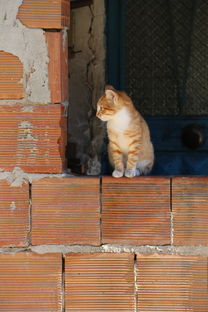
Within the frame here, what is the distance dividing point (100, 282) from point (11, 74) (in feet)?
3.46

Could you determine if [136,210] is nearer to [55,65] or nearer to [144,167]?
[144,167]

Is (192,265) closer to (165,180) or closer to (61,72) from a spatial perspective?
(165,180)

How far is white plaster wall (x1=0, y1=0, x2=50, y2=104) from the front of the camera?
99.9 inches

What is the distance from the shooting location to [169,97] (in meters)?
3.47

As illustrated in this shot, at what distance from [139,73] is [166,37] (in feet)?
0.91

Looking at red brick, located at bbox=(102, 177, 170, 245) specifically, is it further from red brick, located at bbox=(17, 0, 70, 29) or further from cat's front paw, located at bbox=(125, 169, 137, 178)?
red brick, located at bbox=(17, 0, 70, 29)

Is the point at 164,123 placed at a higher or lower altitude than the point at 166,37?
lower

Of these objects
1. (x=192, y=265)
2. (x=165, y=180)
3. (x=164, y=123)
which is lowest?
(x=192, y=265)

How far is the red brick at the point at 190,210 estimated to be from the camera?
254 cm

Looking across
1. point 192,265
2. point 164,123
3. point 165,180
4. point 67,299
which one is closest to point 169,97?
point 164,123

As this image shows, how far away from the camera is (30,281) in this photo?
2.60m

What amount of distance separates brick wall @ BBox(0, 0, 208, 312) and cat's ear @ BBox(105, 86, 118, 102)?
290mm

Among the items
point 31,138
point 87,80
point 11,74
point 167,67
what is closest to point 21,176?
point 31,138

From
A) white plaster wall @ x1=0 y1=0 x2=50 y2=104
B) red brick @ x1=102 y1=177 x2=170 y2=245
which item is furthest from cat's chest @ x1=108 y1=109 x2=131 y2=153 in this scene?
white plaster wall @ x1=0 y1=0 x2=50 y2=104
